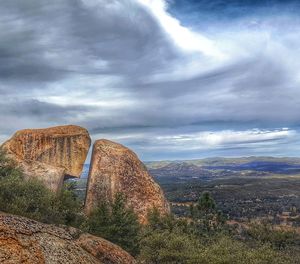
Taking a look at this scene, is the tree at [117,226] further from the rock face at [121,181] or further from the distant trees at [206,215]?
the distant trees at [206,215]

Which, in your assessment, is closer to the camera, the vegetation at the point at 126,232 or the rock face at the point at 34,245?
the rock face at the point at 34,245

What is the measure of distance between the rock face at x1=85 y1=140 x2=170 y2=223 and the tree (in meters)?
8.88

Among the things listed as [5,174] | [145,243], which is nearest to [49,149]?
[5,174]

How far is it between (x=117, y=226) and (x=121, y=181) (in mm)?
16056

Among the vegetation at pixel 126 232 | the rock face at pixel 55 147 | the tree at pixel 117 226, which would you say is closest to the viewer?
the vegetation at pixel 126 232

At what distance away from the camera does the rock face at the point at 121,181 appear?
68500mm

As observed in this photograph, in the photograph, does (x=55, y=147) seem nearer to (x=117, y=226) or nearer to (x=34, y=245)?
(x=117, y=226)

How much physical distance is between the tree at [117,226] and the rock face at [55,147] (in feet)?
44.6

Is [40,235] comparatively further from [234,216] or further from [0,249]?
[234,216]

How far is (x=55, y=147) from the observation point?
72.9m

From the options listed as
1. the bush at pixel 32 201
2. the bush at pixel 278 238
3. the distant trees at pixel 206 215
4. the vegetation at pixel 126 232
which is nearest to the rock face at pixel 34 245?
the bush at pixel 32 201

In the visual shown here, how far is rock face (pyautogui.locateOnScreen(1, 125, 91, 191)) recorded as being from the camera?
70750 millimetres

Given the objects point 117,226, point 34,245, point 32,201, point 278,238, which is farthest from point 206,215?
point 34,245

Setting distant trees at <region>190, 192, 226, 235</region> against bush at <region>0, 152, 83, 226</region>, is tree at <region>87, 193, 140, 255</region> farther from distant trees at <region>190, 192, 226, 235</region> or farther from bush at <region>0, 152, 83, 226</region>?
distant trees at <region>190, 192, 226, 235</region>
